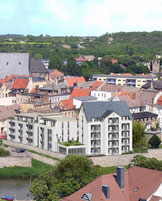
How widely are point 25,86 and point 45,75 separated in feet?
24.1

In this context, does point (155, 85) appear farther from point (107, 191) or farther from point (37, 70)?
point (107, 191)

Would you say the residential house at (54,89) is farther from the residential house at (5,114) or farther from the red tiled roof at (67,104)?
the residential house at (5,114)

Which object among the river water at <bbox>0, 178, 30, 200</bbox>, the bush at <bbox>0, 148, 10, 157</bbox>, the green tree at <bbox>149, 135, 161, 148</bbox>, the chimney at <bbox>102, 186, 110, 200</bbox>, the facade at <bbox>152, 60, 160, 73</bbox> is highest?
the facade at <bbox>152, 60, 160, 73</bbox>

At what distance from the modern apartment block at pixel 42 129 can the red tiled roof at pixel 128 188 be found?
1039 cm

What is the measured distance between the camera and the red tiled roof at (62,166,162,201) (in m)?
16.9

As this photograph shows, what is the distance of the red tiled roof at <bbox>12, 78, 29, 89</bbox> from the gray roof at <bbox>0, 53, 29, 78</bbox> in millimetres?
6544

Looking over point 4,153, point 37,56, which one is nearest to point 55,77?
point 37,56

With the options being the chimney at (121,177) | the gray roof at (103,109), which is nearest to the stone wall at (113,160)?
the gray roof at (103,109)

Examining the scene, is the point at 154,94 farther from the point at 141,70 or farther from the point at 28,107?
the point at 141,70

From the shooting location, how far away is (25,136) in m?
29.7

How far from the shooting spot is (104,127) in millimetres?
27672

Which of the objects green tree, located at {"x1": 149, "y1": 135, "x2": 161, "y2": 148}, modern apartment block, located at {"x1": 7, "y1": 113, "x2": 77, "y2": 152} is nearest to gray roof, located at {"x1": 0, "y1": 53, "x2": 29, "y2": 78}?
modern apartment block, located at {"x1": 7, "y1": 113, "x2": 77, "y2": 152}

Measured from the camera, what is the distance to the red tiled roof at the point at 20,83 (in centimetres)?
4119

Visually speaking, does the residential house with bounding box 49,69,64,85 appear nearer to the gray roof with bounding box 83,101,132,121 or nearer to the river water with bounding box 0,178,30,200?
the gray roof with bounding box 83,101,132,121
